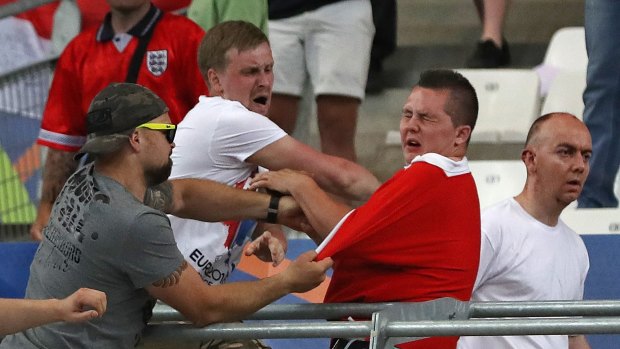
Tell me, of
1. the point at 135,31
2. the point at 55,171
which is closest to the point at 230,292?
the point at 135,31

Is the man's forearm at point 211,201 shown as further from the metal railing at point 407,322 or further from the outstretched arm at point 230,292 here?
the outstretched arm at point 230,292

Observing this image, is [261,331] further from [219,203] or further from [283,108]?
[283,108]

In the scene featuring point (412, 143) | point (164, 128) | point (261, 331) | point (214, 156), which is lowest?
point (261, 331)

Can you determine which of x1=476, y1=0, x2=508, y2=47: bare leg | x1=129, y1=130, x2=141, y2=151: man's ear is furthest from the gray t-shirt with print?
x1=476, y1=0, x2=508, y2=47: bare leg

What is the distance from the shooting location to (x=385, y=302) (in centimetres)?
421

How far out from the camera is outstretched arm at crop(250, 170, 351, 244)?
14.5 ft

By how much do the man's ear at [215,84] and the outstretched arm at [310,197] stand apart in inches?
16.9

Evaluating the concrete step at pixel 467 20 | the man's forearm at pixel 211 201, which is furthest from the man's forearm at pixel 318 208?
the concrete step at pixel 467 20

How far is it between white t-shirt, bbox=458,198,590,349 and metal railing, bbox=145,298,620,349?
1.56ft

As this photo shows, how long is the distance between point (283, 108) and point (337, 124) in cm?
27

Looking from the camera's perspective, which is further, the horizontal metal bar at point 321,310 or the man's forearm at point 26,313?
the horizontal metal bar at point 321,310

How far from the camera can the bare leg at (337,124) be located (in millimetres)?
6617

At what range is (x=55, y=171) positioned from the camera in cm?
634

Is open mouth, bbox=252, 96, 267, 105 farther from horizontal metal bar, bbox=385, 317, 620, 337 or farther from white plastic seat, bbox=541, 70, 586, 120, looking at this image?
white plastic seat, bbox=541, 70, 586, 120
